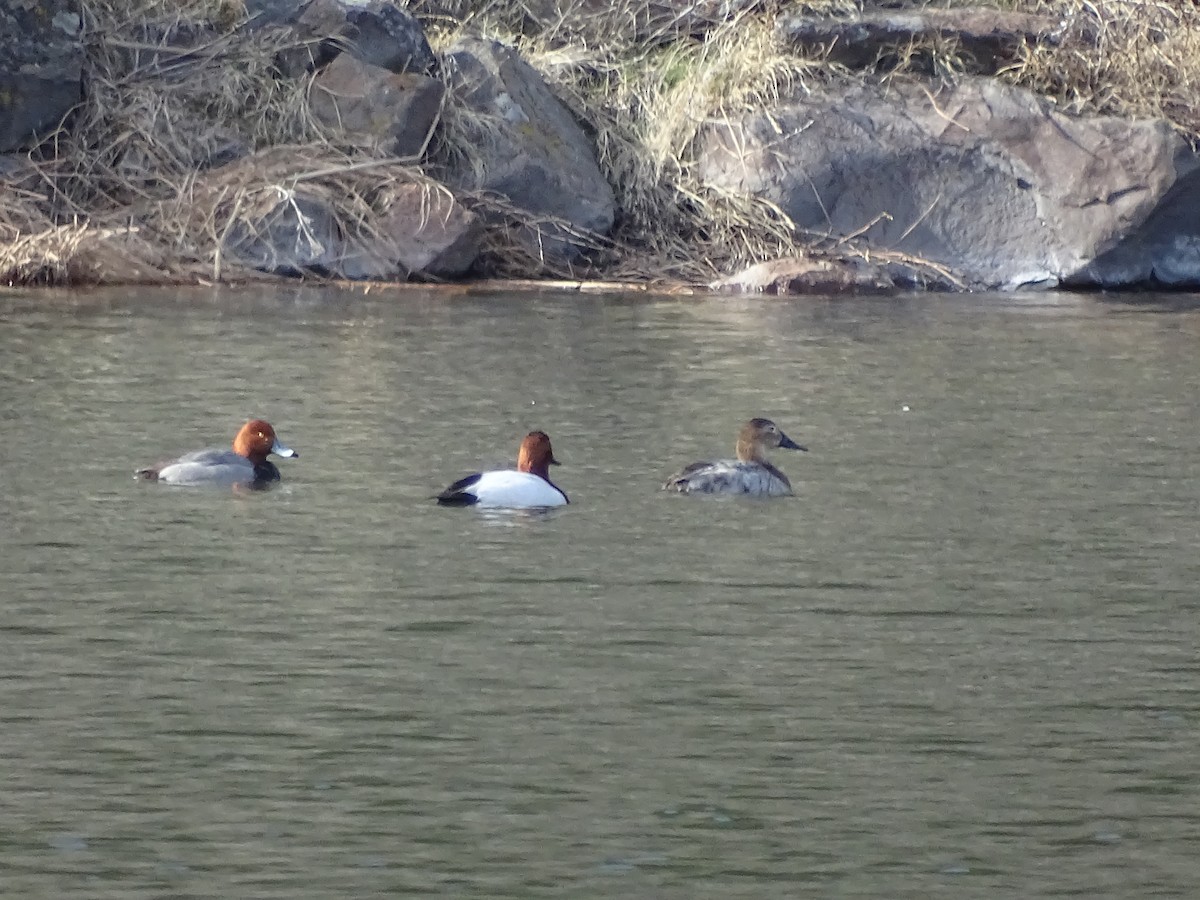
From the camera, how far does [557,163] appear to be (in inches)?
699

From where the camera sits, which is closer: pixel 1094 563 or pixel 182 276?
pixel 1094 563

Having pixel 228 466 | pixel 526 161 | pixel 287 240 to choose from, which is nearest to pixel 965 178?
pixel 526 161

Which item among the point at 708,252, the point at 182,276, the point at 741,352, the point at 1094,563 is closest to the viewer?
the point at 1094,563

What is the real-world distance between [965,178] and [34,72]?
664 centimetres

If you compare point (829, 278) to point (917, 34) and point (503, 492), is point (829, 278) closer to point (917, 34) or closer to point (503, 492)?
point (917, 34)

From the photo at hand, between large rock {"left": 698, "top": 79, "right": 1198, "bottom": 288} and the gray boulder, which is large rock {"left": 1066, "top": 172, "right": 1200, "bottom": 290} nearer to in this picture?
large rock {"left": 698, "top": 79, "right": 1198, "bottom": 288}

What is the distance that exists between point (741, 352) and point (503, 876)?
8647 millimetres

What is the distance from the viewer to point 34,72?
1739cm

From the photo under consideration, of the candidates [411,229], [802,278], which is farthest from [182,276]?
[802,278]

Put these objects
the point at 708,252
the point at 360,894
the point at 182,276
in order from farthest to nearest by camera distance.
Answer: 1. the point at 708,252
2. the point at 182,276
3. the point at 360,894

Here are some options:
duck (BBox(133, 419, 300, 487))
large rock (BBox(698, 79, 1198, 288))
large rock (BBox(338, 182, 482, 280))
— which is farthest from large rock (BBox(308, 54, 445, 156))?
duck (BBox(133, 419, 300, 487))

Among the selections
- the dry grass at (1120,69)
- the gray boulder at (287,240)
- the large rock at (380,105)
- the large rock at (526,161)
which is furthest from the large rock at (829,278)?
the gray boulder at (287,240)

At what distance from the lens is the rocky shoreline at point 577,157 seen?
55.4ft

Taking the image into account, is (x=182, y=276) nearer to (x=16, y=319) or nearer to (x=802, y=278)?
(x=16, y=319)
